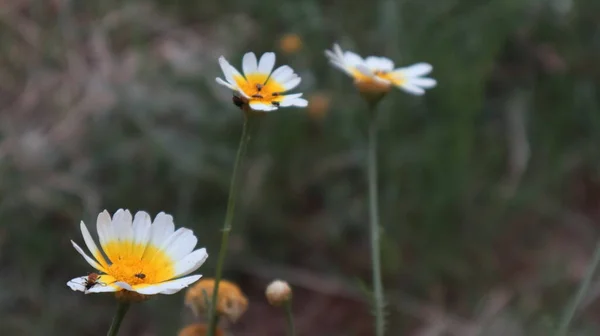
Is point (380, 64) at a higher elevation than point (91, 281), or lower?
higher

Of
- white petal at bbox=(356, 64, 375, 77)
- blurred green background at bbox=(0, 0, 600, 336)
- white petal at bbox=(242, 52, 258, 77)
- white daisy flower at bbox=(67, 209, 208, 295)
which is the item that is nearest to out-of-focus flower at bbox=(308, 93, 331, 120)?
blurred green background at bbox=(0, 0, 600, 336)

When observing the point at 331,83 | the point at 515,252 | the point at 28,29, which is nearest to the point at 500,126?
the point at 515,252

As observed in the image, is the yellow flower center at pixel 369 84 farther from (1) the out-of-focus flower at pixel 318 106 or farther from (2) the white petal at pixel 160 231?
(1) the out-of-focus flower at pixel 318 106

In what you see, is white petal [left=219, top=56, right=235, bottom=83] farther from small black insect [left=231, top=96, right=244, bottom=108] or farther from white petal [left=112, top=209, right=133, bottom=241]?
white petal [left=112, top=209, right=133, bottom=241]

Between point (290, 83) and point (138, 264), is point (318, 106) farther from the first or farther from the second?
point (138, 264)

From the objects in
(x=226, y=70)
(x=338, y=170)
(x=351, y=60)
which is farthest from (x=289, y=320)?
(x=338, y=170)

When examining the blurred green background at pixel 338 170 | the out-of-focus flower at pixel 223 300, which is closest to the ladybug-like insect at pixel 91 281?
the out-of-focus flower at pixel 223 300

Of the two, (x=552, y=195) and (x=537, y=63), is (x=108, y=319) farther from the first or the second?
(x=537, y=63)

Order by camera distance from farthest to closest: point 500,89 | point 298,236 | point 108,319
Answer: point 500,89 → point 298,236 → point 108,319
